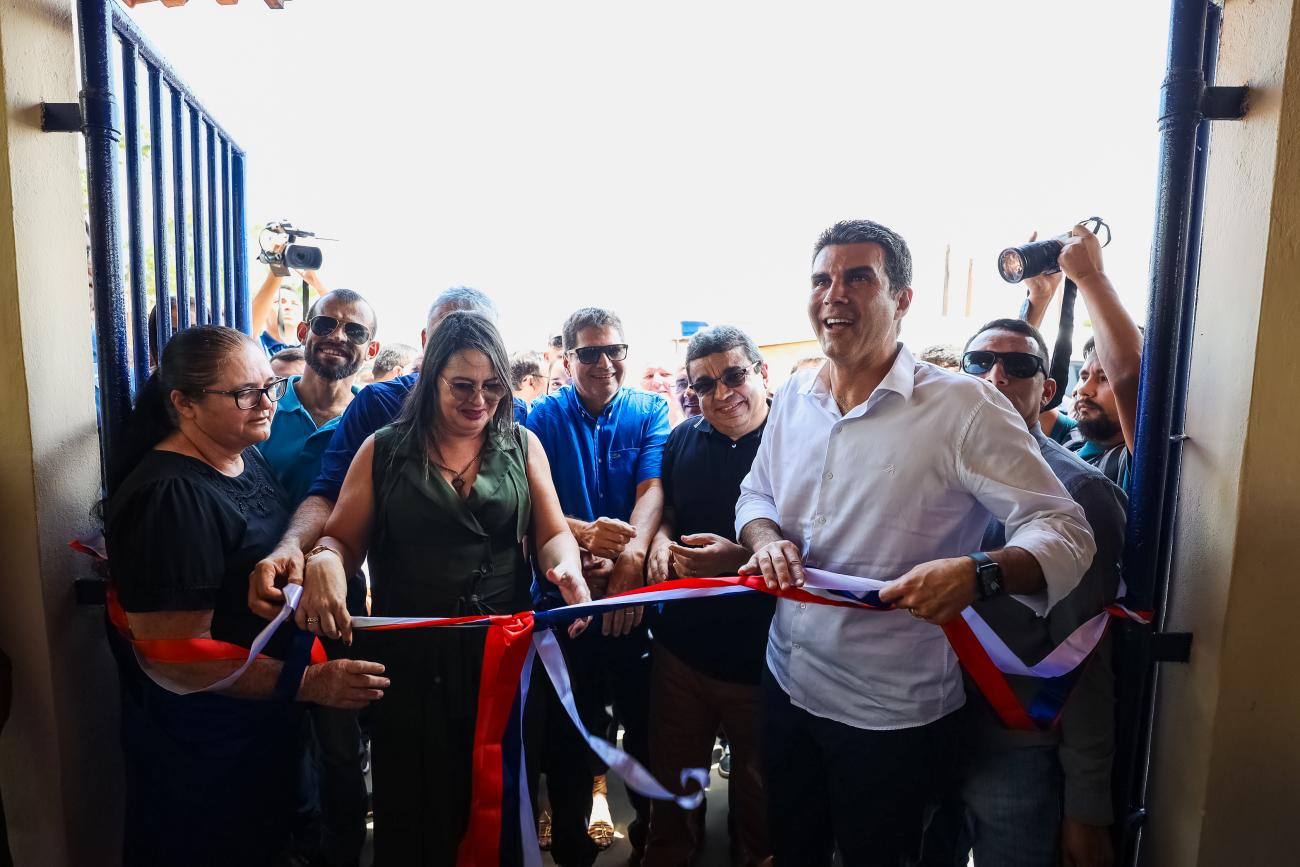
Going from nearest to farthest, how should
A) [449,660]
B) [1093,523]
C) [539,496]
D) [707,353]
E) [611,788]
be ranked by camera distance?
[1093,523] → [449,660] → [539,496] → [707,353] → [611,788]

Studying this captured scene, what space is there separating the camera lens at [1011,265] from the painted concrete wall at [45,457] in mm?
3188

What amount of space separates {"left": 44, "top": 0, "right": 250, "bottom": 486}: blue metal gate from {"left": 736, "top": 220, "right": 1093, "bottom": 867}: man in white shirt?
84.5 inches

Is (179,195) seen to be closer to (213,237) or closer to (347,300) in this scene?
(213,237)

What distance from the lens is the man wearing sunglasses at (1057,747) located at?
2.07 meters

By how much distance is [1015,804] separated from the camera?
7.01ft

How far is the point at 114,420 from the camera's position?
240 centimetres

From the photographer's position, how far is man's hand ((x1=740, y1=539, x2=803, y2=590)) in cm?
205

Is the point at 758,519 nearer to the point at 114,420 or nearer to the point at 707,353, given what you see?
the point at 707,353

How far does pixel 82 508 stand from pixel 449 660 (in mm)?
1252

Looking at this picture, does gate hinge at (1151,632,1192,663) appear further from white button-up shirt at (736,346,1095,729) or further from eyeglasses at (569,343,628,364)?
eyeglasses at (569,343,628,364)

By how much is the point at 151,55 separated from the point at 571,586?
2534 mm

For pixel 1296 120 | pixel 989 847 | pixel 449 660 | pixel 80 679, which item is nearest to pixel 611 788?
pixel 449 660

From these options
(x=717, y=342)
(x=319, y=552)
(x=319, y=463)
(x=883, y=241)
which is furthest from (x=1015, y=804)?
(x=319, y=463)

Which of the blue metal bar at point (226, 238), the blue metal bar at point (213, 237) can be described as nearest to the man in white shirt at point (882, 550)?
the blue metal bar at point (213, 237)
